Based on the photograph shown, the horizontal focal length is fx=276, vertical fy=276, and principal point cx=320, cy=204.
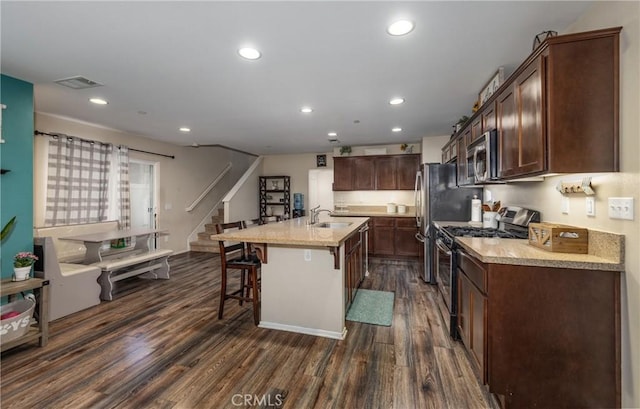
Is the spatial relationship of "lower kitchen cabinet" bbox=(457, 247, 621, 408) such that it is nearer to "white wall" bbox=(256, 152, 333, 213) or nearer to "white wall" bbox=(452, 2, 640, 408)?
"white wall" bbox=(452, 2, 640, 408)

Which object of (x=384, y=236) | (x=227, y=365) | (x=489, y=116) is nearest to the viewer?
(x=227, y=365)

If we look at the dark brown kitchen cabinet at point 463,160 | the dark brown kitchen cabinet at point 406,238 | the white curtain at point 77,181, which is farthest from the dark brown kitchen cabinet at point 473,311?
the white curtain at point 77,181

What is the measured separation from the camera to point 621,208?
1468 mm

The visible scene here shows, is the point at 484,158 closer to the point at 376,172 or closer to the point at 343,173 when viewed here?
the point at 376,172

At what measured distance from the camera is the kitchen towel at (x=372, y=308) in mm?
2916

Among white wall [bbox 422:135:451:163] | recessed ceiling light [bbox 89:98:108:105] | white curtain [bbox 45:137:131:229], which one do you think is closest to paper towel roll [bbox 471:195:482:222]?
white wall [bbox 422:135:451:163]

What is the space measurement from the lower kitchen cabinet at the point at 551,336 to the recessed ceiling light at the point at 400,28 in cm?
163

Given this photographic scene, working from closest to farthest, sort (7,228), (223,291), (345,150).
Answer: (7,228) < (223,291) < (345,150)

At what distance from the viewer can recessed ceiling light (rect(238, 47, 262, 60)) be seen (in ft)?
7.02

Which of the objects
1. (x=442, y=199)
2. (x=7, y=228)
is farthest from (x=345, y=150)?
(x=7, y=228)

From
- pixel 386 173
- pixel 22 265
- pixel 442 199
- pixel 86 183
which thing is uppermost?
pixel 386 173

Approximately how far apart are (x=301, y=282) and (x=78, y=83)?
299cm

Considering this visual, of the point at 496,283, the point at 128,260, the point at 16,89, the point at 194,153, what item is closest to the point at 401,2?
the point at 496,283

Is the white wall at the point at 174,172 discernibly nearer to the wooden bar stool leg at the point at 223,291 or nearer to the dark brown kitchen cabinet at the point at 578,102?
the wooden bar stool leg at the point at 223,291
